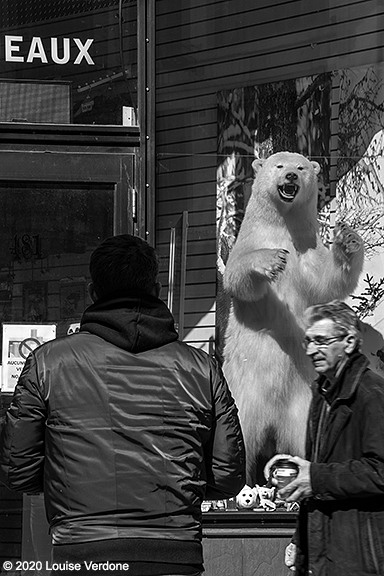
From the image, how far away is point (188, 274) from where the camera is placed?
5.92 meters

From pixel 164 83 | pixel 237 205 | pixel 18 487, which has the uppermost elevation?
pixel 164 83

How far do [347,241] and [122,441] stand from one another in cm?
310

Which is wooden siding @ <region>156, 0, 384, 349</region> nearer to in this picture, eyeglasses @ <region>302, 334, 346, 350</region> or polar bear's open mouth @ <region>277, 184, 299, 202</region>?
polar bear's open mouth @ <region>277, 184, 299, 202</region>

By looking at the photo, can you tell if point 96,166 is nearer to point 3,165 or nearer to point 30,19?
point 3,165

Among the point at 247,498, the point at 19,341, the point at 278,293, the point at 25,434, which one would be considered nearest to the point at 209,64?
the point at 278,293

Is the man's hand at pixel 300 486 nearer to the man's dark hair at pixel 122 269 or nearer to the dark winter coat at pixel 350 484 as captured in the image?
the dark winter coat at pixel 350 484

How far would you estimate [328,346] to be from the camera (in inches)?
137

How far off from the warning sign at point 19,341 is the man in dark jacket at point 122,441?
2476 mm

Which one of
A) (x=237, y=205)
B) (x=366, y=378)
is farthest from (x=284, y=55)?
(x=366, y=378)

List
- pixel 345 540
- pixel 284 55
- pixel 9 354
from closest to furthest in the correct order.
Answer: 1. pixel 345 540
2. pixel 9 354
3. pixel 284 55

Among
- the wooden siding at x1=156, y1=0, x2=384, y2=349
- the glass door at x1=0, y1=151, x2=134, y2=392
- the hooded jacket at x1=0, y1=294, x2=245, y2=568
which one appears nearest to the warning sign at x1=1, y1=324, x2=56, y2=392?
the glass door at x1=0, y1=151, x2=134, y2=392

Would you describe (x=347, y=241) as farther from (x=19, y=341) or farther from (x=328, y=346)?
(x=328, y=346)

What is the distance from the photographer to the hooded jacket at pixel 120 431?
9.89 feet

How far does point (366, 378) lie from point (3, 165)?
2.87 m
